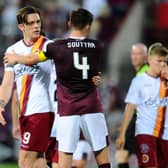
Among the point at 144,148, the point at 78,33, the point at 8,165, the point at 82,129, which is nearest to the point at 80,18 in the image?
the point at 78,33

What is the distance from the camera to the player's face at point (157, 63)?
1232cm

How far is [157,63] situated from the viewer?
12.4m

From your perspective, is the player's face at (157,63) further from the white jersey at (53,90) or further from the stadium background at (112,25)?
the stadium background at (112,25)

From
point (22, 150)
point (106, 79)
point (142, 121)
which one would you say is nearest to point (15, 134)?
point (22, 150)

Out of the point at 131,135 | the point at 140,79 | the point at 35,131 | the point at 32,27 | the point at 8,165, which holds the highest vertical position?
the point at 32,27

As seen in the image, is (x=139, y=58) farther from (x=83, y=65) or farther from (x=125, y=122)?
(x=83, y=65)

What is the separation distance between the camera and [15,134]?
1270 centimetres

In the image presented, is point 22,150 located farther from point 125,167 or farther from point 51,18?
point 51,18

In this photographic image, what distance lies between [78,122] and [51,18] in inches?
406

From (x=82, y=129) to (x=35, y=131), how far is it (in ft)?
2.97

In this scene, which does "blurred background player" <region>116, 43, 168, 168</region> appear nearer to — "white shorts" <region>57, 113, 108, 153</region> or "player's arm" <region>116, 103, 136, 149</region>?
"player's arm" <region>116, 103, 136, 149</region>

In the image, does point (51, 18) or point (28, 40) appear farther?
point (51, 18)

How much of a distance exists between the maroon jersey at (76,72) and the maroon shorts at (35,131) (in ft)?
2.39

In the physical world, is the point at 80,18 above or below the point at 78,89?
above
